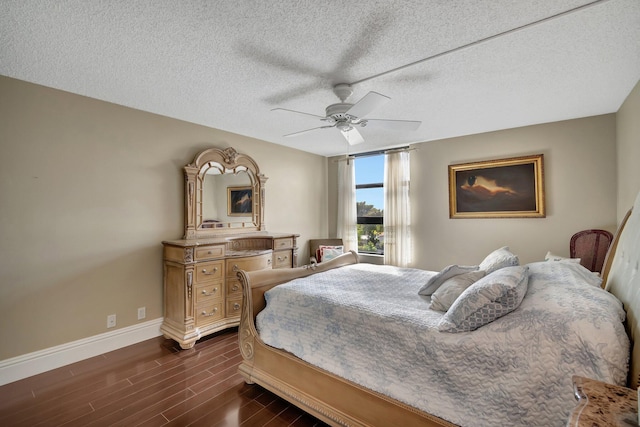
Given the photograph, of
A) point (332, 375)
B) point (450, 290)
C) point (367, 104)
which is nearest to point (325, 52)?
point (367, 104)

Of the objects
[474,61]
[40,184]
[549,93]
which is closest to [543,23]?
[474,61]

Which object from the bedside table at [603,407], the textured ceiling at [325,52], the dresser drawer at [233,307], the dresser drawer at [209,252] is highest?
the textured ceiling at [325,52]

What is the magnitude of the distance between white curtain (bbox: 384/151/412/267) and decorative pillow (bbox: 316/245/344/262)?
0.81 meters

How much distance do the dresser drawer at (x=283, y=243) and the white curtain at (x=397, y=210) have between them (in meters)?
1.67

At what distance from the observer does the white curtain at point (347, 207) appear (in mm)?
5434

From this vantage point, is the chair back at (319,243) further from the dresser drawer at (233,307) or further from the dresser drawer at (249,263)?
the dresser drawer at (233,307)

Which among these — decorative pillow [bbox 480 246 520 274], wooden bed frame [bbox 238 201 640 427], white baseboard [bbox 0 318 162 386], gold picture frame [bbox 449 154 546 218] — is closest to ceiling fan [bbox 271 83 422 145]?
decorative pillow [bbox 480 246 520 274]

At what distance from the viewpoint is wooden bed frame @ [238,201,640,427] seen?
1419 mm

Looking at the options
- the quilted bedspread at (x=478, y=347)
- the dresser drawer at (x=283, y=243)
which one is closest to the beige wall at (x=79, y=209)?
the dresser drawer at (x=283, y=243)

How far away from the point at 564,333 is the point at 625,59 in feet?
7.31

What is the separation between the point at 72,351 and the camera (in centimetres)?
276

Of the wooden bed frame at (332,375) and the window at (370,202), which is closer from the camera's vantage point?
the wooden bed frame at (332,375)

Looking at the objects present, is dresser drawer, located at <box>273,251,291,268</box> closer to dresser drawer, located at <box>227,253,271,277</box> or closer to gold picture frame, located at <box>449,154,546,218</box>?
dresser drawer, located at <box>227,253,271,277</box>

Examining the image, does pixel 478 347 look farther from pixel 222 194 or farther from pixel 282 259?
pixel 222 194
